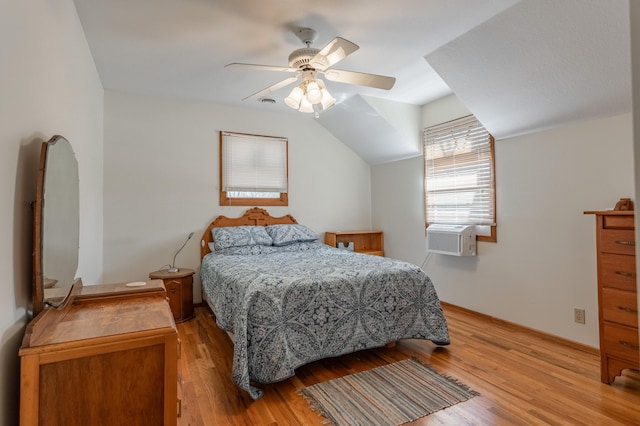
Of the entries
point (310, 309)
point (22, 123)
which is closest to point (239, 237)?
point (310, 309)

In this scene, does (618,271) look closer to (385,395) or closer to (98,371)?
(385,395)

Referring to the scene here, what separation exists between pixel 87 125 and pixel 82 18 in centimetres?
78

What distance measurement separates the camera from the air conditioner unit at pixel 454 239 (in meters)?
3.47

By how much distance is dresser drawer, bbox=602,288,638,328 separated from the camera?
6.69ft

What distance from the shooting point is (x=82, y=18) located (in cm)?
218

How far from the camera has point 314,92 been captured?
7.59 ft

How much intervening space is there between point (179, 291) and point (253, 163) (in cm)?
177

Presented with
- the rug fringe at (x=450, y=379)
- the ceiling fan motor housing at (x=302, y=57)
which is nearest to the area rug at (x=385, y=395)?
the rug fringe at (x=450, y=379)

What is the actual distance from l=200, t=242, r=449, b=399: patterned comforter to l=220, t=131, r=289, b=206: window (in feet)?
4.33

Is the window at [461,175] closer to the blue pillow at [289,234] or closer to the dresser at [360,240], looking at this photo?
the dresser at [360,240]

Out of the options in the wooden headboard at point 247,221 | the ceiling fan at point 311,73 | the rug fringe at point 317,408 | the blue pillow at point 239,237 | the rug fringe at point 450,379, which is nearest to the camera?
the rug fringe at point 317,408

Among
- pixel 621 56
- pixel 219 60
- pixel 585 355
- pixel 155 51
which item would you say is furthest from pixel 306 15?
pixel 585 355

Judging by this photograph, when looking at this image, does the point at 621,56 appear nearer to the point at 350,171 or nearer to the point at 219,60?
the point at 219,60

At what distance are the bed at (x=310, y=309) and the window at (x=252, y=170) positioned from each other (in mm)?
1178
